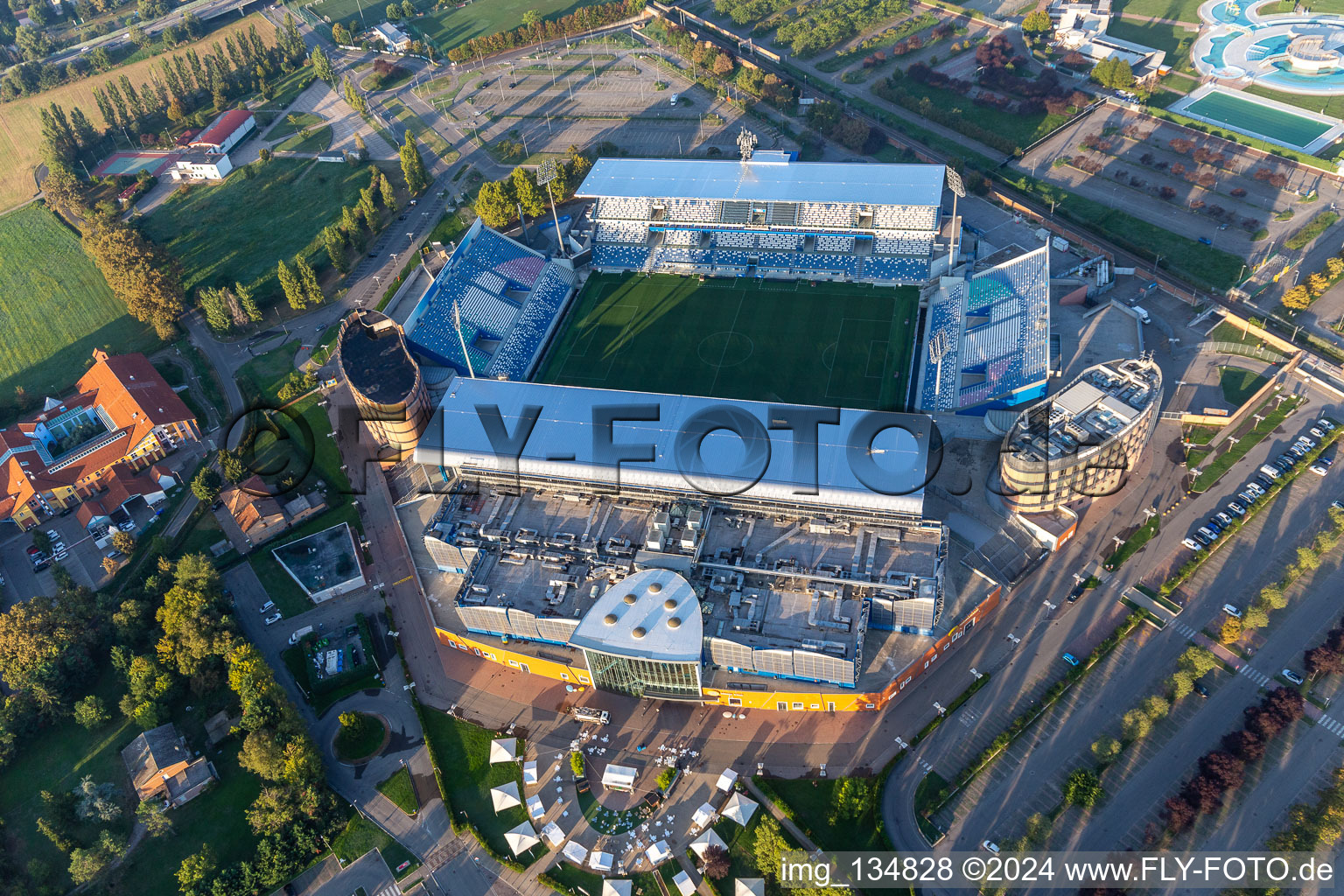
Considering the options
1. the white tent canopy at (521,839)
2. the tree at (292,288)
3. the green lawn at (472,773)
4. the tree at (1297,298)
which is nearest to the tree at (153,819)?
the green lawn at (472,773)

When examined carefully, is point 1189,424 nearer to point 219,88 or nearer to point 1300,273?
point 1300,273

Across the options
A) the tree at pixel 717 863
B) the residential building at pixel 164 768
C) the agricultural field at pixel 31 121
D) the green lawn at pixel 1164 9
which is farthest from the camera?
the green lawn at pixel 1164 9

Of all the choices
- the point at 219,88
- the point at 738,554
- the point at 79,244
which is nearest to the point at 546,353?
the point at 738,554

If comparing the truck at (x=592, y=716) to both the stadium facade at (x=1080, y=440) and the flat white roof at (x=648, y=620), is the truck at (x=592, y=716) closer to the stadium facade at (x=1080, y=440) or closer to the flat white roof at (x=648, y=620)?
the flat white roof at (x=648, y=620)

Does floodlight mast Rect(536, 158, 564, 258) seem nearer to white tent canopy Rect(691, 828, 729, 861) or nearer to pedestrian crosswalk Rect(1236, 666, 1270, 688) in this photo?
white tent canopy Rect(691, 828, 729, 861)

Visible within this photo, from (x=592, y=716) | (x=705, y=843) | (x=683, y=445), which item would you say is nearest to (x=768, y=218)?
(x=683, y=445)

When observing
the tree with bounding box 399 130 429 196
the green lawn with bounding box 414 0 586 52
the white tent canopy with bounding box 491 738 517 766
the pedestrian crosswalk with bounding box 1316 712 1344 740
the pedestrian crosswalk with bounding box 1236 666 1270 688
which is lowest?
the white tent canopy with bounding box 491 738 517 766

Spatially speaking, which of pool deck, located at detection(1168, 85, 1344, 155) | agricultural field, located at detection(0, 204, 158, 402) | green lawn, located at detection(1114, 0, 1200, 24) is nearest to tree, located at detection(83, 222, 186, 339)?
agricultural field, located at detection(0, 204, 158, 402)
